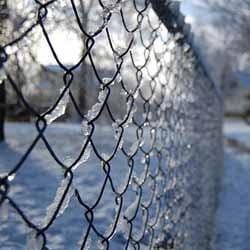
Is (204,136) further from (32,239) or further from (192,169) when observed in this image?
(32,239)

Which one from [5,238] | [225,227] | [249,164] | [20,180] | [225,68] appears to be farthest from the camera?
[225,68]

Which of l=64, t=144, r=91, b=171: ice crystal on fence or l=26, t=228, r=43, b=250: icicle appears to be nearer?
l=26, t=228, r=43, b=250: icicle

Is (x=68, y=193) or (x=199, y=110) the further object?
(x=199, y=110)

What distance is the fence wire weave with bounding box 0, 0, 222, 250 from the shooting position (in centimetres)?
118

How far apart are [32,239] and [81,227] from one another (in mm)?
1680

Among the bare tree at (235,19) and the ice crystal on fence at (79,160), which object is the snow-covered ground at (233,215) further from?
the bare tree at (235,19)

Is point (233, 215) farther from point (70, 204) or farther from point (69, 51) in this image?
point (69, 51)

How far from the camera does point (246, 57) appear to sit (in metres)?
21.2

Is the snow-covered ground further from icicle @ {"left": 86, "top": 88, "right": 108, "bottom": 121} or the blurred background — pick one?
icicle @ {"left": 86, "top": 88, "right": 108, "bottom": 121}

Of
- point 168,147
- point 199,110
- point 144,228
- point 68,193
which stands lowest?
point 144,228

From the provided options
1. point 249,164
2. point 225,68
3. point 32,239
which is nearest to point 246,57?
point 225,68

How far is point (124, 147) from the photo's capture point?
83.7 inches

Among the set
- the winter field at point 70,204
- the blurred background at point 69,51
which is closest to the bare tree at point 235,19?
the blurred background at point 69,51

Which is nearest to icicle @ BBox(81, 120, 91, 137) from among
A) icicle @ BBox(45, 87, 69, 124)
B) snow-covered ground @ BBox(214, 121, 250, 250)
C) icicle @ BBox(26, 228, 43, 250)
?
icicle @ BBox(45, 87, 69, 124)
